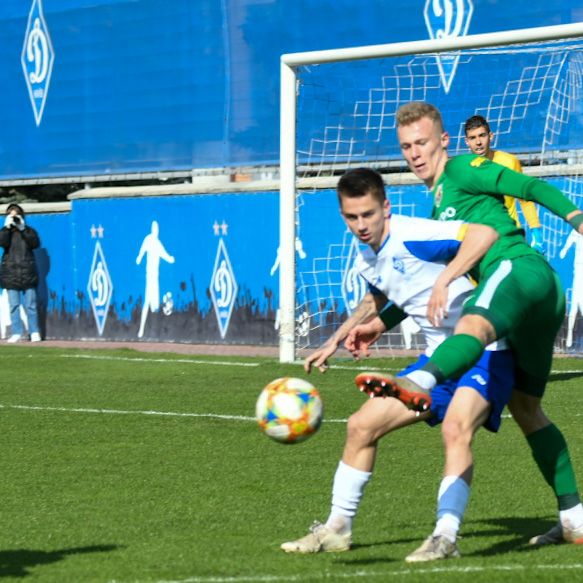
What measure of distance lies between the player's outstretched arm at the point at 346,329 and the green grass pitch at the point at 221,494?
0.86m

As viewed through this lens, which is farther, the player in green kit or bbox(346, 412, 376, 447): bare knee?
bbox(346, 412, 376, 447): bare knee

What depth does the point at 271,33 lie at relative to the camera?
19.1 metres

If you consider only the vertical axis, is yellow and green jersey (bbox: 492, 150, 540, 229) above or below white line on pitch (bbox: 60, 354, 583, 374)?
above

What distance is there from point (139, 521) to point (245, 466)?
6.28ft

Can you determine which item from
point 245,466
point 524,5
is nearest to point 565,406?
point 245,466

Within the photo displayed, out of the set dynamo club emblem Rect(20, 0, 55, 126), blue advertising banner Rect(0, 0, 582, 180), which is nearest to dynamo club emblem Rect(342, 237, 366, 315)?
blue advertising banner Rect(0, 0, 582, 180)

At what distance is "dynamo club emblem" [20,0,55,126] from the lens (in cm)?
2256

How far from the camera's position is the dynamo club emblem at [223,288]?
18.7 metres

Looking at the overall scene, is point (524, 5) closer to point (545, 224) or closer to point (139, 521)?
point (545, 224)

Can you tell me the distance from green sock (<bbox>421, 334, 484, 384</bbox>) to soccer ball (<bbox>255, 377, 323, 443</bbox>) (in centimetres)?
76

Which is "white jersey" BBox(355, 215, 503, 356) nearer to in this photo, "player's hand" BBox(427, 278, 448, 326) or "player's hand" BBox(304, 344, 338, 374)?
"player's hand" BBox(427, 278, 448, 326)

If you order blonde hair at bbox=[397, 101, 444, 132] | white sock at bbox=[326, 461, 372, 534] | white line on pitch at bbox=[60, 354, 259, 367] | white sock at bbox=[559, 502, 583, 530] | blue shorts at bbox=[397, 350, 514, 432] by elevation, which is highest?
blonde hair at bbox=[397, 101, 444, 132]

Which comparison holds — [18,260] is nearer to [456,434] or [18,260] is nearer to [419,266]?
[419,266]

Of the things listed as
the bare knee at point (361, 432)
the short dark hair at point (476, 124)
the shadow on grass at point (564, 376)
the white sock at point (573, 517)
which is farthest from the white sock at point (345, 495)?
the shadow on grass at point (564, 376)
